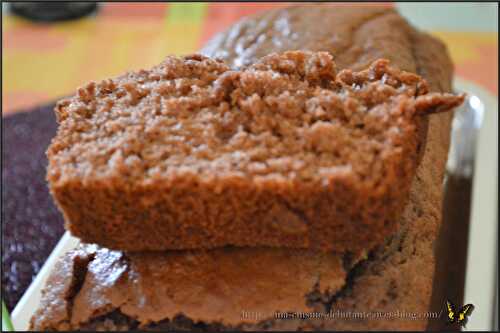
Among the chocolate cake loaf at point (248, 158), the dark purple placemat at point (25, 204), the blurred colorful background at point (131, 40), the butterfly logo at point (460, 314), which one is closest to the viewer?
the chocolate cake loaf at point (248, 158)

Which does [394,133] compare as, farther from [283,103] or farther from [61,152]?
[61,152]

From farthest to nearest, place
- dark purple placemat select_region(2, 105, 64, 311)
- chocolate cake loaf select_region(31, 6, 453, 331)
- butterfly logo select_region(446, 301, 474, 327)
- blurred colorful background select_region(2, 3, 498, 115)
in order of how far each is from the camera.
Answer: blurred colorful background select_region(2, 3, 498, 115) < dark purple placemat select_region(2, 105, 64, 311) < butterfly logo select_region(446, 301, 474, 327) < chocolate cake loaf select_region(31, 6, 453, 331)

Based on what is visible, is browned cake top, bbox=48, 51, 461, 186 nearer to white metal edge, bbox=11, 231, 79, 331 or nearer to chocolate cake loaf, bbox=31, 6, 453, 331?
chocolate cake loaf, bbox=31, 6, 453, 331

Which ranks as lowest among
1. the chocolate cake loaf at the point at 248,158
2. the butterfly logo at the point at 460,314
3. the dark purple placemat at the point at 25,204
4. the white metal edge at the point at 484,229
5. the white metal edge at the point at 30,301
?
the dark purple placemat at the point at 25,204

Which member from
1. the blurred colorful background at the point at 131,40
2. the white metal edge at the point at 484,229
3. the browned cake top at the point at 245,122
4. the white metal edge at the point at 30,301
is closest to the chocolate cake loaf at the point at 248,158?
the browned cake top at the point at 245,122

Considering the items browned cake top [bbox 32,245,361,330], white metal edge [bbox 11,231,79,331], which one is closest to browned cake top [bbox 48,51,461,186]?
browned cake top [bbox 32,245,361,330]

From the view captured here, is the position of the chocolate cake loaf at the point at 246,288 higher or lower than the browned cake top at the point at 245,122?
lower

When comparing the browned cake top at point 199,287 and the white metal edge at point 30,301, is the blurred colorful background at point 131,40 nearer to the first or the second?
the white metal edge at point 30,301
